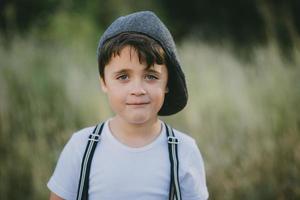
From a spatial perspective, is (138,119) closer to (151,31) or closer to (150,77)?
(150,77)

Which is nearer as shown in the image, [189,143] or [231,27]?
[189,143]

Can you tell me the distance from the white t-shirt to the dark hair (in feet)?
1.22

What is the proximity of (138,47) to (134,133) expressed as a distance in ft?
1.35

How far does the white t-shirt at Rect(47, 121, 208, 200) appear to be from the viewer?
212cm

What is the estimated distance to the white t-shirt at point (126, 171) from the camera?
6.94ft

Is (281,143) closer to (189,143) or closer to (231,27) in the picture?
(189,143)

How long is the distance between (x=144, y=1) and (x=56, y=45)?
3289 millimetres

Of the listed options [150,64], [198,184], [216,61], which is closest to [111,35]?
[150,64]

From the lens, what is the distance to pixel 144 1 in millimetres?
9891

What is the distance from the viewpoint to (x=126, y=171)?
2.12 m

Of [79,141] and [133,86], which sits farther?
[79,141]

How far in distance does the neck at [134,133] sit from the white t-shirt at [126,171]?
1.1 inches

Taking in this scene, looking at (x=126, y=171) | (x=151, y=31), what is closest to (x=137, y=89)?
(x=151, y=31)

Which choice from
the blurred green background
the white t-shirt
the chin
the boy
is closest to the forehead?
the boy
